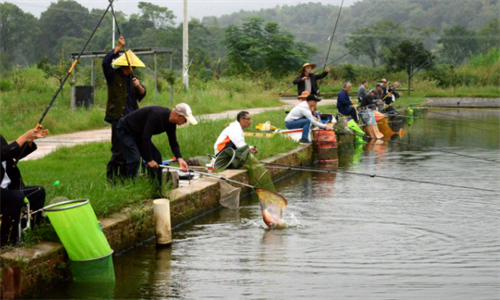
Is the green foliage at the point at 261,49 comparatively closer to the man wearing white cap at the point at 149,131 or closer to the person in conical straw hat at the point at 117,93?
the person in conical straw hat at the point at 117,93

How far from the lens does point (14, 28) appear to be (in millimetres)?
73812

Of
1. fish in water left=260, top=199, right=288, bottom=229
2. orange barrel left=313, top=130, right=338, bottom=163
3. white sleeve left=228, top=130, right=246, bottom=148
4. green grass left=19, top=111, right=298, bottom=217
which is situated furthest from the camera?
orange barrel left=313, top=130, right=338, bottom=163

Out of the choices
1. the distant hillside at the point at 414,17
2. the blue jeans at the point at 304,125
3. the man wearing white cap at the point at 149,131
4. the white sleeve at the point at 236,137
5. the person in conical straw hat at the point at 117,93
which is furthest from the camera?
the distant hillside at the point at 414,17

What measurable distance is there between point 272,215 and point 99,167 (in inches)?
125

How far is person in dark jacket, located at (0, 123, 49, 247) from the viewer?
19.6 feet

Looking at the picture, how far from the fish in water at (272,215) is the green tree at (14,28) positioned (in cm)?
6658

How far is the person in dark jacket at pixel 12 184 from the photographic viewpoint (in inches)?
235

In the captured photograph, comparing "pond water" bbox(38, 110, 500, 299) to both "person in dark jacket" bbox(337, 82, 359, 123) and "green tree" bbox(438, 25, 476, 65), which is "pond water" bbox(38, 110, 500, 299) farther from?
"green tree" bbox(438, 25, 476, 65)

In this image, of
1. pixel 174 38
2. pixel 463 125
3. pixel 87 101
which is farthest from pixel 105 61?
pixel 174 38

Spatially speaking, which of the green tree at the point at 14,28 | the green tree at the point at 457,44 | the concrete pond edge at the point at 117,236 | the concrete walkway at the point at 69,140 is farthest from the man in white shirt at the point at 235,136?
the green tree at the point at 457,44

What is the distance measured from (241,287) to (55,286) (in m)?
1.72

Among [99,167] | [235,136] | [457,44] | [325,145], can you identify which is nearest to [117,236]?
[99,167]

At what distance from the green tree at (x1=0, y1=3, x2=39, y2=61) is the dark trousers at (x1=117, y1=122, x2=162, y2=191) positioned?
66.1 m

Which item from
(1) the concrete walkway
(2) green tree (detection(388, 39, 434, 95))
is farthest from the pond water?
(2) green tree (detection(388, 39, 434, 95))
